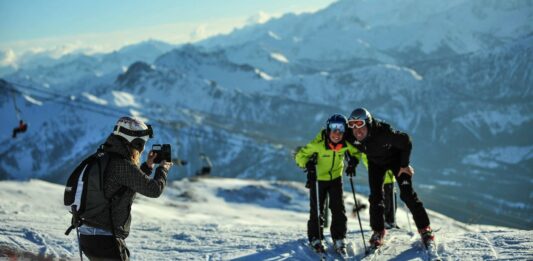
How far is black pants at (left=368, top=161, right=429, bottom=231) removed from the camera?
31.8 ft

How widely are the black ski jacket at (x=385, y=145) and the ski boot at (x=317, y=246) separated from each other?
203cm

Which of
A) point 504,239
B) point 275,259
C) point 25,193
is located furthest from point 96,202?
point 25,193

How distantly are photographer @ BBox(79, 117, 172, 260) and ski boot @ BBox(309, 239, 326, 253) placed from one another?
4.69m

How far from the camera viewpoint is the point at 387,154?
996 cm

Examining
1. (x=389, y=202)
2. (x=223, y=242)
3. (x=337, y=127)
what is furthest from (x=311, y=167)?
(x=389, y=202)

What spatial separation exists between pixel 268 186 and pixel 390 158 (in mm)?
49260

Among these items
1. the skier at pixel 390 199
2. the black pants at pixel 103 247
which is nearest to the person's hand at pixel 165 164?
the black pants at pixel 103 247

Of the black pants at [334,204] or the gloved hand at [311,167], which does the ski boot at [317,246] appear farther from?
the gloved hand at [311,167]

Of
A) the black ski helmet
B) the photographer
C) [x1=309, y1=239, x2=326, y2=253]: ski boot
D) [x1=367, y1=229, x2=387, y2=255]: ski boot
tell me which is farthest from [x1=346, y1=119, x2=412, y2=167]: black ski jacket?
the photographer

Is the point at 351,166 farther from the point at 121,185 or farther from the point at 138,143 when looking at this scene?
the point at 121,185

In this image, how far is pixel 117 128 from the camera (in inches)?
272

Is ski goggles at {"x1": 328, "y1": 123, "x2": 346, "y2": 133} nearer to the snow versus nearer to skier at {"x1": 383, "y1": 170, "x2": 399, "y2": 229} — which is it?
the snow

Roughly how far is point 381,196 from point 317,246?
1679 mm

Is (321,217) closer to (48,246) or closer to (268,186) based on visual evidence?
(48,246)
